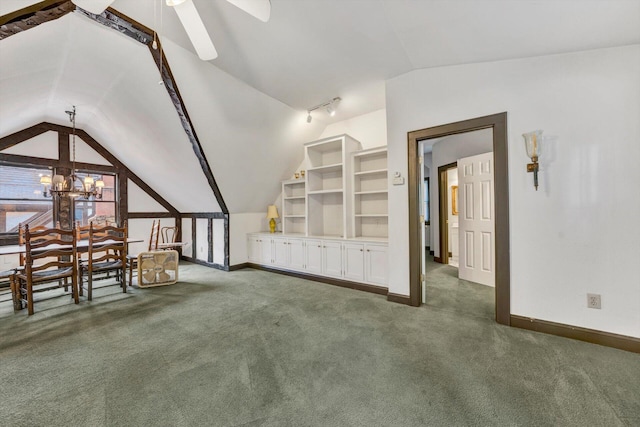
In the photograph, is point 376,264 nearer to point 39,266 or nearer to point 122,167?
point 39,266

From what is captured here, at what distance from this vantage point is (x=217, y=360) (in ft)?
6.97

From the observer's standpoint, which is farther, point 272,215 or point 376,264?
point 272,215

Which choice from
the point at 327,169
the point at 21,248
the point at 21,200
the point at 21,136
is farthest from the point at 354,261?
the point at 21,136

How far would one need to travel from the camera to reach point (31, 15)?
6.67ft

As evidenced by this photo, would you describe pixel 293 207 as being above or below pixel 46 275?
above

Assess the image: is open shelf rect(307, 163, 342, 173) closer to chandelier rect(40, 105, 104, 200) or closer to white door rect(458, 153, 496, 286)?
white door rect(458, 153, 496, 286)

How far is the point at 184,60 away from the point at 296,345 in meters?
3.37

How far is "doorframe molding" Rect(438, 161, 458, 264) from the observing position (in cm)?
569

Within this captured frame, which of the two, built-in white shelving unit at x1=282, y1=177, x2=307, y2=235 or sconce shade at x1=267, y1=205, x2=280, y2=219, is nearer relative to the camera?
built-in white shelving unit at x1=282, y1=177, x2=307, y2=235

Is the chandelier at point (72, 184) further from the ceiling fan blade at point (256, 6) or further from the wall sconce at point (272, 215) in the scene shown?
the ceiling fan blade at point (256, 6)

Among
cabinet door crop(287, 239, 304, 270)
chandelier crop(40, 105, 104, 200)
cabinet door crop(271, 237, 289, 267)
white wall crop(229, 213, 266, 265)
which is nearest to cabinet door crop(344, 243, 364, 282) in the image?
cabinet door crop(287, 239, 304, 270)

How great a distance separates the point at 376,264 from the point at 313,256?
120 cm

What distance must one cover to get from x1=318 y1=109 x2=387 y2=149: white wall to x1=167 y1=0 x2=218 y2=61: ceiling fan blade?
2.90m

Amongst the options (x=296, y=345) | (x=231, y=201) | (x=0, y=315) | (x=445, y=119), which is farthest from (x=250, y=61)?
(x=0, y=315)
